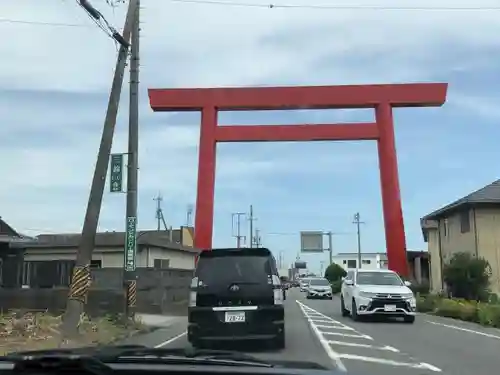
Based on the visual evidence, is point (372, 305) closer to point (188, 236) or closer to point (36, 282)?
point (36, 282)

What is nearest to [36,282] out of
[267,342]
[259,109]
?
[259,109]

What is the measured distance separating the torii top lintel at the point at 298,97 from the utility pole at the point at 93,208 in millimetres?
13938

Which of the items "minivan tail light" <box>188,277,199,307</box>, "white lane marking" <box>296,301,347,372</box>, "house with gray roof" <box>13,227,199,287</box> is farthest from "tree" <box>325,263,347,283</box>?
"minivan tail light" <box>188,277,199,307</box>

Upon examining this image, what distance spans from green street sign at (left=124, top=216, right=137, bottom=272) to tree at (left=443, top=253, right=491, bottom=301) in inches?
751

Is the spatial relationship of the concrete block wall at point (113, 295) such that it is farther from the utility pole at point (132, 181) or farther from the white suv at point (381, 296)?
the white suv at point (381, 296)

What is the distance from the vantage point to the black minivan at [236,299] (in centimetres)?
1286

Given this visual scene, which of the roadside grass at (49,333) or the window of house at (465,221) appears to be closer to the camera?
the roadside grass at (49,333)

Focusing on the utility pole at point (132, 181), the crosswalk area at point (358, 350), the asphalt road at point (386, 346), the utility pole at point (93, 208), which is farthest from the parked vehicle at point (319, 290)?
the utility pole at point (93, 208)

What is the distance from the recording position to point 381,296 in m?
21.3

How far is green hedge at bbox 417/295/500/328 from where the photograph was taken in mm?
21797

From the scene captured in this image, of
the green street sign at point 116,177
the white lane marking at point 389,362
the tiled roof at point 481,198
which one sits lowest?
the white lane marking at point 389,362

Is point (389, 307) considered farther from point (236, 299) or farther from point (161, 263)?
point (161, 263)

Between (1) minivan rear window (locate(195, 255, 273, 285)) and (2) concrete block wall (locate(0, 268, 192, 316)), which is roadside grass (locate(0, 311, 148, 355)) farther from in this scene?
(1) minivan rear window (locate(195, 255, 273, 285))

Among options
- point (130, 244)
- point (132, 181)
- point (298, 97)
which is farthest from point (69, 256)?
point (132, 181)
